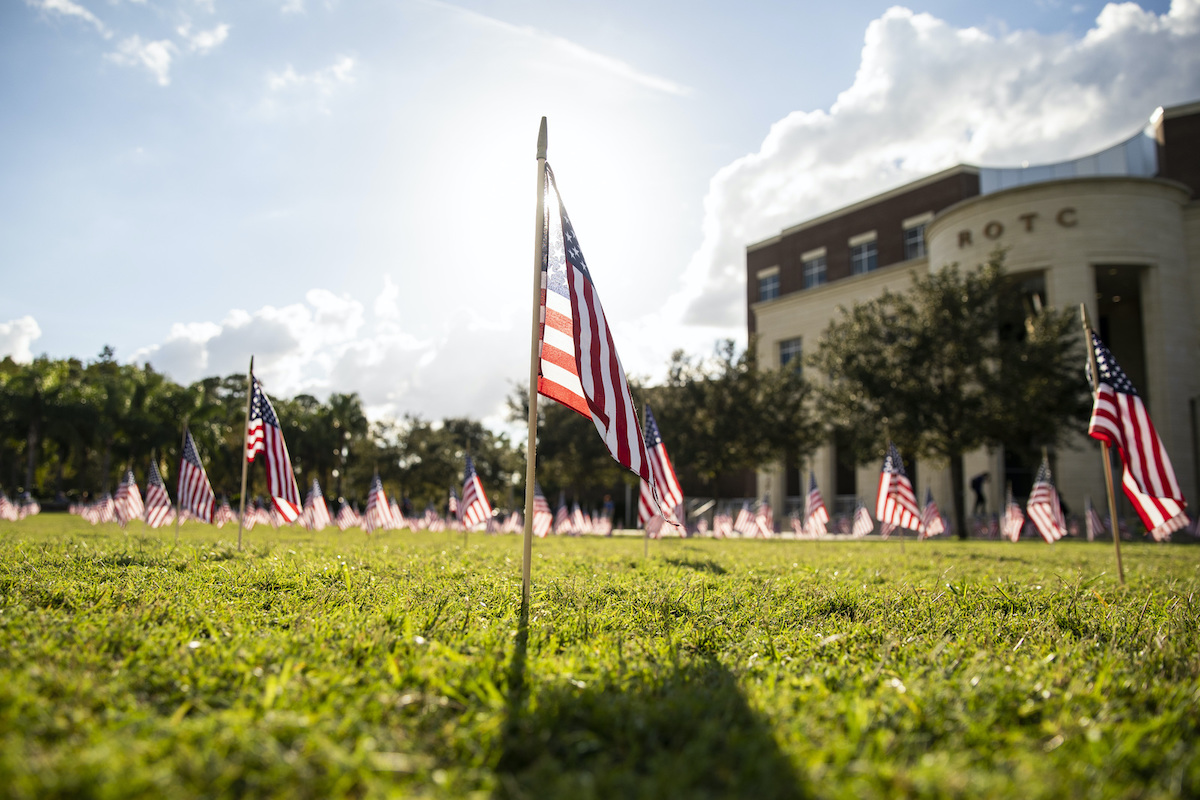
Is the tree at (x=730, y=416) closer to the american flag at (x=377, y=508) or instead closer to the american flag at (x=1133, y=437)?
the american flag at (x=377, y=508)

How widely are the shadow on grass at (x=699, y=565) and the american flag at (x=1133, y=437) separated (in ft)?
17.1

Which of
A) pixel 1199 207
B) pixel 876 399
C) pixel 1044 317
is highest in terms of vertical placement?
pixel 1199 207

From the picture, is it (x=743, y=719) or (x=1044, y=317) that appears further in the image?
(x=1044, y=317)

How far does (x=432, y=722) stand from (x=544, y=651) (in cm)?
126

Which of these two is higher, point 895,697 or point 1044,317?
point 1044,317

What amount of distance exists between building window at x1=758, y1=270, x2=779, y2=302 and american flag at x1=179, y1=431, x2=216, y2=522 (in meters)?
42.7

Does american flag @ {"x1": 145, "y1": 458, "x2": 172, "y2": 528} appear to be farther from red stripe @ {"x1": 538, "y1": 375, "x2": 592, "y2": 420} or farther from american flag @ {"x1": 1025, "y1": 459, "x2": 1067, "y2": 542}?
american flag @ {"x1": 1025, "y1": 459, "x2": 1067, "y2": 542}

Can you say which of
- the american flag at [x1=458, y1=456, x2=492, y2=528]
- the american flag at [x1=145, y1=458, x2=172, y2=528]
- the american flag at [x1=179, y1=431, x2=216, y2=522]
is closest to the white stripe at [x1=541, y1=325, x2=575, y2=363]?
the american flag at [x1=458, y1=456, x2=492, y2=528]

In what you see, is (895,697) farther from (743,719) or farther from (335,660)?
(335,660)

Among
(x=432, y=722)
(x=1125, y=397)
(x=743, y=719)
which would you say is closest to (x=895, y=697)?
(x=743, y=719)

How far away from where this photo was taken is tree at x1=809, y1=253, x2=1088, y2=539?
2803 centimetres

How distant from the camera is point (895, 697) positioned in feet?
12.1

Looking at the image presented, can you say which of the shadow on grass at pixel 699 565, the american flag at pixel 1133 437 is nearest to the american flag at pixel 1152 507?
the american flag at pixel 1133 437

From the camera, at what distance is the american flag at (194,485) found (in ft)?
53.0
